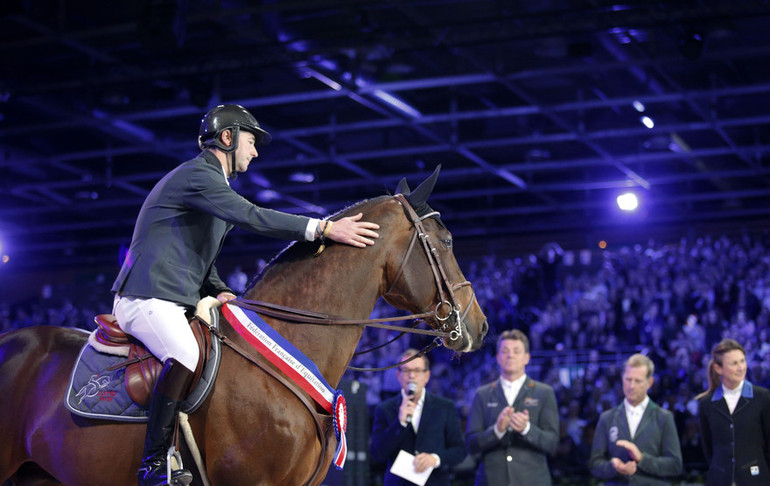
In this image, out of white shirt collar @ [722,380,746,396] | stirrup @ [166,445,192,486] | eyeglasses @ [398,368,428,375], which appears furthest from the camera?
eyeglasses @ [398,368,428,375]

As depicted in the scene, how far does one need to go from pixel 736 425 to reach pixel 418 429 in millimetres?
2392

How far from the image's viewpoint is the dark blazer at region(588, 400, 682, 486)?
237 inches

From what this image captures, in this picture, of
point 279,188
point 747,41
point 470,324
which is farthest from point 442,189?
point 470,324

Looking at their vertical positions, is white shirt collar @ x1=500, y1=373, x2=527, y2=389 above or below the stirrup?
above

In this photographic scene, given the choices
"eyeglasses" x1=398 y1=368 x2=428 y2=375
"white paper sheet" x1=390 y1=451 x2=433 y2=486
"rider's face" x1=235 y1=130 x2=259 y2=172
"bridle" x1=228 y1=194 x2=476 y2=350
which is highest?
"rider's face" x1=235 y1=130 x2=259 y2=172

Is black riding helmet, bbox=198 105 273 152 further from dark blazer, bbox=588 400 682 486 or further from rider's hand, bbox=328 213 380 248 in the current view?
dark blazer, bbox=588 400 682 486

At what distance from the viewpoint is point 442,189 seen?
55.5 feet

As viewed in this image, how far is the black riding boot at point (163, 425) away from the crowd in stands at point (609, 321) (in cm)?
828

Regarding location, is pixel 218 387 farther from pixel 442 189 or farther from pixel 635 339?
pixel 442 189

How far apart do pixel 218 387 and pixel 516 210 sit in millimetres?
14814

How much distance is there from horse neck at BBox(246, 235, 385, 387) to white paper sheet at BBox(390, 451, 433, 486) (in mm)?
2421

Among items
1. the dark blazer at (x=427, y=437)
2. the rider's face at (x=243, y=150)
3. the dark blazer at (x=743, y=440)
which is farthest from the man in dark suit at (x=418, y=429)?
the rider's face at (x=243, y=150)

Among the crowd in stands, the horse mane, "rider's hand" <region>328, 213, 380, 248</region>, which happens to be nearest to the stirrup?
the horse mane

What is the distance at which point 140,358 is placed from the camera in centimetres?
337
